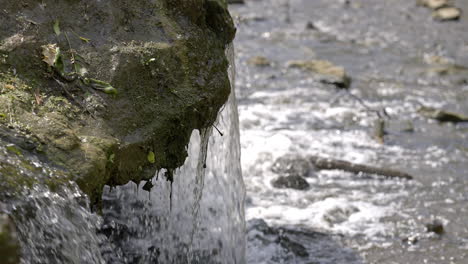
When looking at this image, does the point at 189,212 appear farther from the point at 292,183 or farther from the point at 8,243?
the point at 8,243

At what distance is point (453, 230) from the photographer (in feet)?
18.7

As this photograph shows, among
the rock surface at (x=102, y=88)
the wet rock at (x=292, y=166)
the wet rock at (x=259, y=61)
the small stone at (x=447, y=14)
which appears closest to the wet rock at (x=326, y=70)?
the wet rock at (x=259, y=61)

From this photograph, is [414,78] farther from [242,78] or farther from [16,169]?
[16,169]

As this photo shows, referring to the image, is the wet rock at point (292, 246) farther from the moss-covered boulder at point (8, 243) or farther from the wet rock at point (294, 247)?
the moss-covered boulder at point (8, 243)

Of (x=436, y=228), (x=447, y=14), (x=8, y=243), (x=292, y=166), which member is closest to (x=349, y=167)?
(x=292, y=166)

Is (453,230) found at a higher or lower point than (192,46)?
lower

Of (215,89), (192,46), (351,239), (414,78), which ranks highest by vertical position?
(414,78)

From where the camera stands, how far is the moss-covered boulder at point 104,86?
2982mm

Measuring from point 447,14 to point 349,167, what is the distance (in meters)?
8.79

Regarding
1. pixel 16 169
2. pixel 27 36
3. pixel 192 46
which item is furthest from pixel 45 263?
pixel 192 46

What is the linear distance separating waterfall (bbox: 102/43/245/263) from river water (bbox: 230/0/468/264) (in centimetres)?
35

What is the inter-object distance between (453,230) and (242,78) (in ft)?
17.1

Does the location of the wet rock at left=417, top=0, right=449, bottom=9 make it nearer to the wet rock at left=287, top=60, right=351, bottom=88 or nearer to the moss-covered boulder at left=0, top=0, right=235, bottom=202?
the wet rock at left=287, top=60, right=351, bottom=88

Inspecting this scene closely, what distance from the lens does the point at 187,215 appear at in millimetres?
4918
